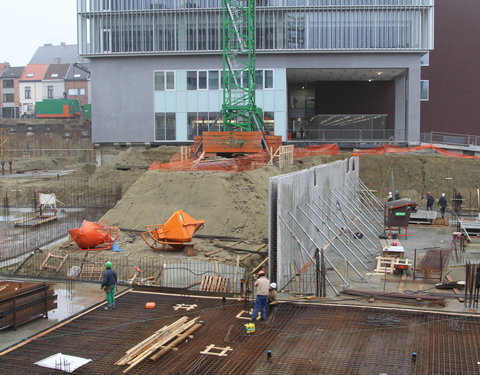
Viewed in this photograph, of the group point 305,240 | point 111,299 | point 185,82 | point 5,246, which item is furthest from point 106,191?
point 111,299

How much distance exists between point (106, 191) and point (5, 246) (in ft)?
54.0

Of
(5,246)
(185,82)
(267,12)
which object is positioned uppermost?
(267,12)

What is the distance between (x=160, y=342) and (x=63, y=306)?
485cm

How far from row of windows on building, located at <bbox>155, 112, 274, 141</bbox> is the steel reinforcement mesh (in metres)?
34.7

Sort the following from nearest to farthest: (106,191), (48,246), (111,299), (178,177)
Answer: (111,299)
(48,246)
(178,177)
(106,191)

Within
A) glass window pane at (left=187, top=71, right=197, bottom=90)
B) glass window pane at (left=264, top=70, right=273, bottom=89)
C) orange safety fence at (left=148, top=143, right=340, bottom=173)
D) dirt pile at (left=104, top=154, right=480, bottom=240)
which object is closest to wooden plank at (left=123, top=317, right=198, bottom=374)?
dirt pile at (left=104, top=154, right=480, bottom=240)

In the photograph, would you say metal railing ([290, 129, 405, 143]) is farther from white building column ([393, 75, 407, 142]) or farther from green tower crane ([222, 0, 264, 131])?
green tower crane ([222, 0, 264, 131])

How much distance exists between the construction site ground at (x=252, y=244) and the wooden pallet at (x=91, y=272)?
144cm

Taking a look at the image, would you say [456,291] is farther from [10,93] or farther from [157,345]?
[10,93]

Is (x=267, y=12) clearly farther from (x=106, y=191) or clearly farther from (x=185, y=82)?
(x=106, y=191)

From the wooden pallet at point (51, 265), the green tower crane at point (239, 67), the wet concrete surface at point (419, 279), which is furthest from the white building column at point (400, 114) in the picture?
the wooden pallet at point (51, 265)

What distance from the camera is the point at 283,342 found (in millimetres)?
12367

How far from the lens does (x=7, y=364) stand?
11.4 meters

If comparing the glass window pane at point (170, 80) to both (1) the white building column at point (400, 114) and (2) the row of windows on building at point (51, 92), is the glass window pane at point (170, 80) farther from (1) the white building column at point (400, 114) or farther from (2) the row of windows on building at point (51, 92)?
(2) the row of windows on building at point (51, 92)
